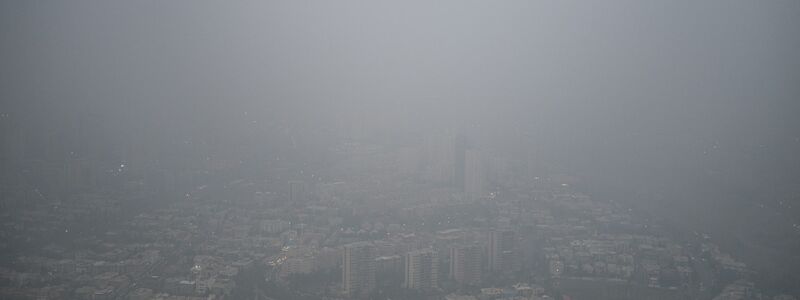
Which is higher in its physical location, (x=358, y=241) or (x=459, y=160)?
(x=459, y=160)

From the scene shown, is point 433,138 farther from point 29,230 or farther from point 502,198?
point 29,230

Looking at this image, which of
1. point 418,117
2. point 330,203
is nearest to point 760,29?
point 418,117

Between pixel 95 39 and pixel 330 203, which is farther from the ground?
pixel 95 39

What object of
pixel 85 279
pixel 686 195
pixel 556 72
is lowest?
pixel 85 279

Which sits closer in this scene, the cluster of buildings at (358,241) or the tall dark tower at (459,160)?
the cluster of buildings at (358,241)

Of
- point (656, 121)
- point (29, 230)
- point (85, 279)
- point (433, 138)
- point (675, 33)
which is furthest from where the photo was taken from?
point (675, 33)

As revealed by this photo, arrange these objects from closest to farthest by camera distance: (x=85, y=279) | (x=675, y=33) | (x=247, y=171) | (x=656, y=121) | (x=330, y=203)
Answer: (x=85, y=279) → (x=330, y=203) → (x=247, y=171) → (x=656, y=121) → (x=675, y=33)

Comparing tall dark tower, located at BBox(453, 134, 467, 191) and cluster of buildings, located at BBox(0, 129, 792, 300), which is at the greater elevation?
tall dark tower, located at BBox(453, 134, 467, 191)

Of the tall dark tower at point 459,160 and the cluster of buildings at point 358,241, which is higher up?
the tall dark tower at point 459,160

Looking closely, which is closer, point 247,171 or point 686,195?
point 686,195

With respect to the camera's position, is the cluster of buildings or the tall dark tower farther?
the tall dark tower

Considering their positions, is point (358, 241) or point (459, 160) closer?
point (358, 241)
